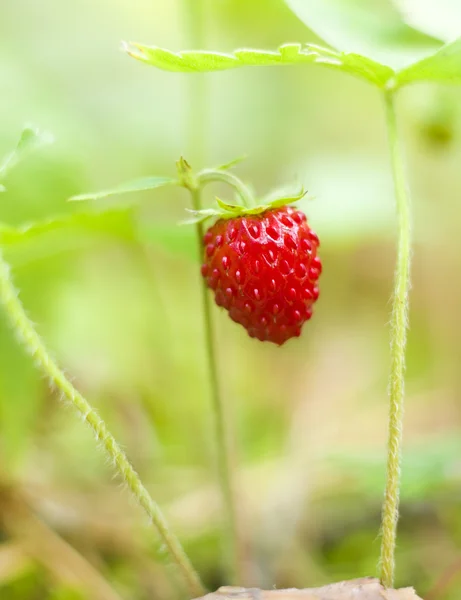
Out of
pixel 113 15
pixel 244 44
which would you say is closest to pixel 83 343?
pixel 244 44

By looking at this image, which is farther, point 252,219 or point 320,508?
point 320,508

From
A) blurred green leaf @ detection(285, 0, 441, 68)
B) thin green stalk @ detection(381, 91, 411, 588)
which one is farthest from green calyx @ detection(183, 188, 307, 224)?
blurred green leaf @ detection(285, 0, 441, 68)

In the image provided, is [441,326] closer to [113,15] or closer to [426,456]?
[426,456]

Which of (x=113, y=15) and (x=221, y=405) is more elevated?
(x=113, y=15)

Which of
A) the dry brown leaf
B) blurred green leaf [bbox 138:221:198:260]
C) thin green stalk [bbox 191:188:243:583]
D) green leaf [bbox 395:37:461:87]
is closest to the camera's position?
the dry brown leaf

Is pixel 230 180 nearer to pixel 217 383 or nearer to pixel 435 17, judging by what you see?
pixel 217 383

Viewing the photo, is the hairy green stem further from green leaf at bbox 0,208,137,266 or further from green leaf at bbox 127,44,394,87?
green leaf at bbox 0,208,137,266

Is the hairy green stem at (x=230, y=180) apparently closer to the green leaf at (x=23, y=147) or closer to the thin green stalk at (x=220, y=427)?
the thin green stalk at (x=220, y=427)

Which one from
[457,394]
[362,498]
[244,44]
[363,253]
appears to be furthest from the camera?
[363,253]
